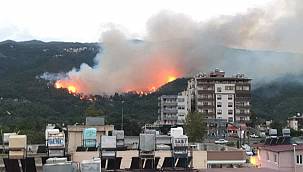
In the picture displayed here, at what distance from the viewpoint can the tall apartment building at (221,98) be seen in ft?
441

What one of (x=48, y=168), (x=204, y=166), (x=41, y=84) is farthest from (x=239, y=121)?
(x=48, y=168)

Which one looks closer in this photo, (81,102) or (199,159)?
(199,159)

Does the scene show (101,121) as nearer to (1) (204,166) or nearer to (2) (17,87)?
(1) (204,166)

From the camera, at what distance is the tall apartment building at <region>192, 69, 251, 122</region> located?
13450cm

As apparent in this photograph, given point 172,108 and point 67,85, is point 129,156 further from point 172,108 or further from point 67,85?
point 67,85

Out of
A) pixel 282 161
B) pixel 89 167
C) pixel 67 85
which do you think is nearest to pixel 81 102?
pixel 67 85

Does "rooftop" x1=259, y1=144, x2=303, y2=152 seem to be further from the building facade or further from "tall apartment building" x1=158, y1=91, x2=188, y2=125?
"tall apartment building" x1=158, y1=91, x2=188, y2=125

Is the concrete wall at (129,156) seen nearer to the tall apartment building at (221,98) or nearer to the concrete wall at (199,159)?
the concrete wall at (199,159)

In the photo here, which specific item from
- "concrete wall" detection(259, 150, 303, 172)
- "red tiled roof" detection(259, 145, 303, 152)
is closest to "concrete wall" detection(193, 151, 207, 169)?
"concrete wall" detection(259, 150, 303, 172)

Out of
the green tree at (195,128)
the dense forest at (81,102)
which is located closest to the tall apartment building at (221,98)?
the dense forest at (81,102)

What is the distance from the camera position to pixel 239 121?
133 metres

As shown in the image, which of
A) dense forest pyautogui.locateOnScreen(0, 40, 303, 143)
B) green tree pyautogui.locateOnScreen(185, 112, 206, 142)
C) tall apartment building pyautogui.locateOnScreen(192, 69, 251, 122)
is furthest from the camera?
tall apartment building pyautogui.locateOnScreen(192, 69, 251, 122)

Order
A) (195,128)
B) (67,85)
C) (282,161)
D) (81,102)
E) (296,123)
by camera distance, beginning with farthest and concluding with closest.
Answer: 1. (67,85)
2. (81,102)
3. (296,123)
4. (195,128)
5. (282,161)

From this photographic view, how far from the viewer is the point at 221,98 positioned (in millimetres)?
135625
